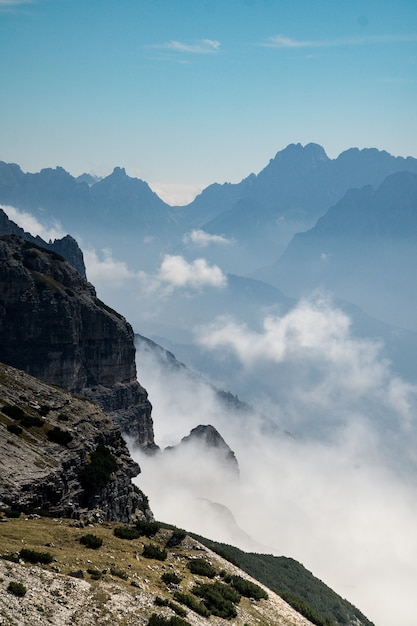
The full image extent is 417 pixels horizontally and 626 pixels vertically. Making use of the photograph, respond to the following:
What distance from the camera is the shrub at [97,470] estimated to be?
66062 millimetres

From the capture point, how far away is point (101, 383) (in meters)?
193

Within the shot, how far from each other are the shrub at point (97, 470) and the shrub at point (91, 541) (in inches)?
844

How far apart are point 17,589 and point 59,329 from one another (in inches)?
5783

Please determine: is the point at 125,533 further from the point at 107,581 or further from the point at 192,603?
the point at 107,581

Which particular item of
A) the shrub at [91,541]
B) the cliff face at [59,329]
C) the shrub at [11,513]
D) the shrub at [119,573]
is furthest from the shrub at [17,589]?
the cliff face at [59,329]

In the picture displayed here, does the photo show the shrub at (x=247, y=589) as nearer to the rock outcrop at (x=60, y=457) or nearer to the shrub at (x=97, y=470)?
the rock outcrop at (x=60, y=457)

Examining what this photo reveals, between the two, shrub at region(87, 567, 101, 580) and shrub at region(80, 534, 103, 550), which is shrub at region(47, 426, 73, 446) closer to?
shrub at region(80, 534, 103, 550)

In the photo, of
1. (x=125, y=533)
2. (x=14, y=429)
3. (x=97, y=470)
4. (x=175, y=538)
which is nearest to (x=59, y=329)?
(x=97, y=470)

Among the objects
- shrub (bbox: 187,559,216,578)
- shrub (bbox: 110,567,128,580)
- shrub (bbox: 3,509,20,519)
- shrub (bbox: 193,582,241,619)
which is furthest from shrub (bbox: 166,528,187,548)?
shrub (bbox: 3,509,20,519)

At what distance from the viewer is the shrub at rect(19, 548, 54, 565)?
122 ft

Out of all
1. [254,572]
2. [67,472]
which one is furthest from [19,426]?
[254,572]

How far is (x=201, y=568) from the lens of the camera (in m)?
46.7

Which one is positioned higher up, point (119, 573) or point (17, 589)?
point (119, 573)

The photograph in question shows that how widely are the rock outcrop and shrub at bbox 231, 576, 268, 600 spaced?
18.4 metres
